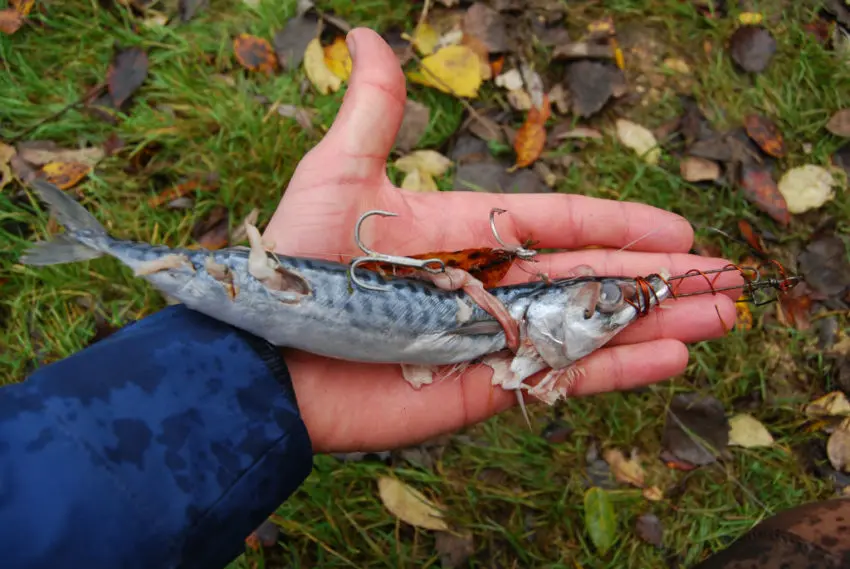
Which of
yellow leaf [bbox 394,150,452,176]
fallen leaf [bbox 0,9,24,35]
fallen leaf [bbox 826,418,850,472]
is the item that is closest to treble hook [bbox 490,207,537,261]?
yellow leaf [bbox 394,150,452,176]

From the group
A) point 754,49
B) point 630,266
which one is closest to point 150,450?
point 630,266

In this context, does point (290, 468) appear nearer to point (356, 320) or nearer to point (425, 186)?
point (356, 320)

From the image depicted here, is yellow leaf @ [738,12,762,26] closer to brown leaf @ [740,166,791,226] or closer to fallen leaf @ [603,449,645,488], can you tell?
brown leaf @ [740,166,791,226]

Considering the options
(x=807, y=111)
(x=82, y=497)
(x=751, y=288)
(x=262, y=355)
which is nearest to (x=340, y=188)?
(x=262, y=355)

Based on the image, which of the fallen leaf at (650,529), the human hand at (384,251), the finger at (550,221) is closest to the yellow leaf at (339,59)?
the human hand at (384,251)

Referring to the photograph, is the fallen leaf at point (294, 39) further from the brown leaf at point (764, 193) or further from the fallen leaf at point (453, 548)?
the fallen leaf at point (453, 548)

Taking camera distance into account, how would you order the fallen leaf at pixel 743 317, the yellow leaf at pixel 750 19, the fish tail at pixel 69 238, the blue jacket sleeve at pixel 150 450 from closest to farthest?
the blue jacket sleeve at pixel 150 450
the fish tail at pixel 69 238
the fallen leaf at pixel 743 317
the yellow leaf at pixel 750 19
